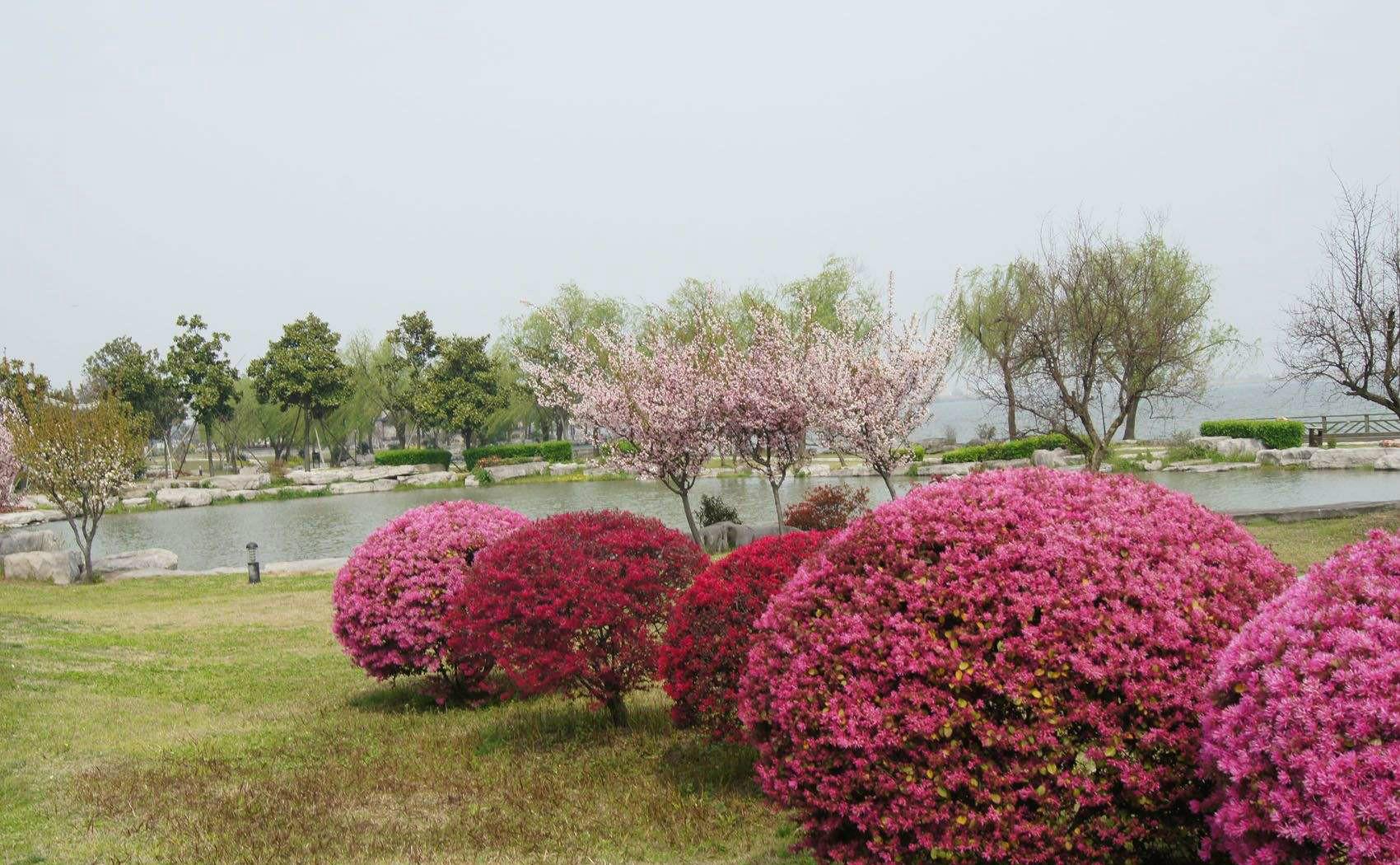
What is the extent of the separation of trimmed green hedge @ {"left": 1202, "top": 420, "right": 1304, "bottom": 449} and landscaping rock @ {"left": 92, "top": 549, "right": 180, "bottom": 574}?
3525cm

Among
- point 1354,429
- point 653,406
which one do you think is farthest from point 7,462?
point 1354,429

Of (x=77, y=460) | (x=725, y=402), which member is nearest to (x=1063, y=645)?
(x=725, y=402)

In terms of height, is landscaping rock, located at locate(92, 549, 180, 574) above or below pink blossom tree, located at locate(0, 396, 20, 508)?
below

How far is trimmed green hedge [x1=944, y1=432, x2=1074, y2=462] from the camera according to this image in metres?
37.3

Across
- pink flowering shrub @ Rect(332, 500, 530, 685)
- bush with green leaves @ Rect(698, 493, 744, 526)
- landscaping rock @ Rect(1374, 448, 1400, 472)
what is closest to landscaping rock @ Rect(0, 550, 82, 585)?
bush with green leaves @ Rect(698, 493, 744, 526)

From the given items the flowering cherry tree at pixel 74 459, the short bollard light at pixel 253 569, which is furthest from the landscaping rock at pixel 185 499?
the short bollard light at pixel 253 569

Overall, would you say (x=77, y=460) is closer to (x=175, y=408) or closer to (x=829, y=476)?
(x=829, y=476)

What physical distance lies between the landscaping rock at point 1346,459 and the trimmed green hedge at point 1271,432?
9.22 ft

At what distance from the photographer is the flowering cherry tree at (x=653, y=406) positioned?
16594mm

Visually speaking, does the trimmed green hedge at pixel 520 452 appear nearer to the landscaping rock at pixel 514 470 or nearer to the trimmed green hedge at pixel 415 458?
the landscaping rock at pixel 514 470

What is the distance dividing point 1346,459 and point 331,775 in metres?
34.8

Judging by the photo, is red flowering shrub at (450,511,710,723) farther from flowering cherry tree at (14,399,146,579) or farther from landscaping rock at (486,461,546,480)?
landscaping rock at (486,461,546,480)

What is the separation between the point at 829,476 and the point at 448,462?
2161 cm

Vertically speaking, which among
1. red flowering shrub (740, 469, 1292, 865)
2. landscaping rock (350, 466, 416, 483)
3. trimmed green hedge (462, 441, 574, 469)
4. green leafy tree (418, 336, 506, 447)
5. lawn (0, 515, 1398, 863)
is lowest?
lawn (0, 515, 1398, 863)
